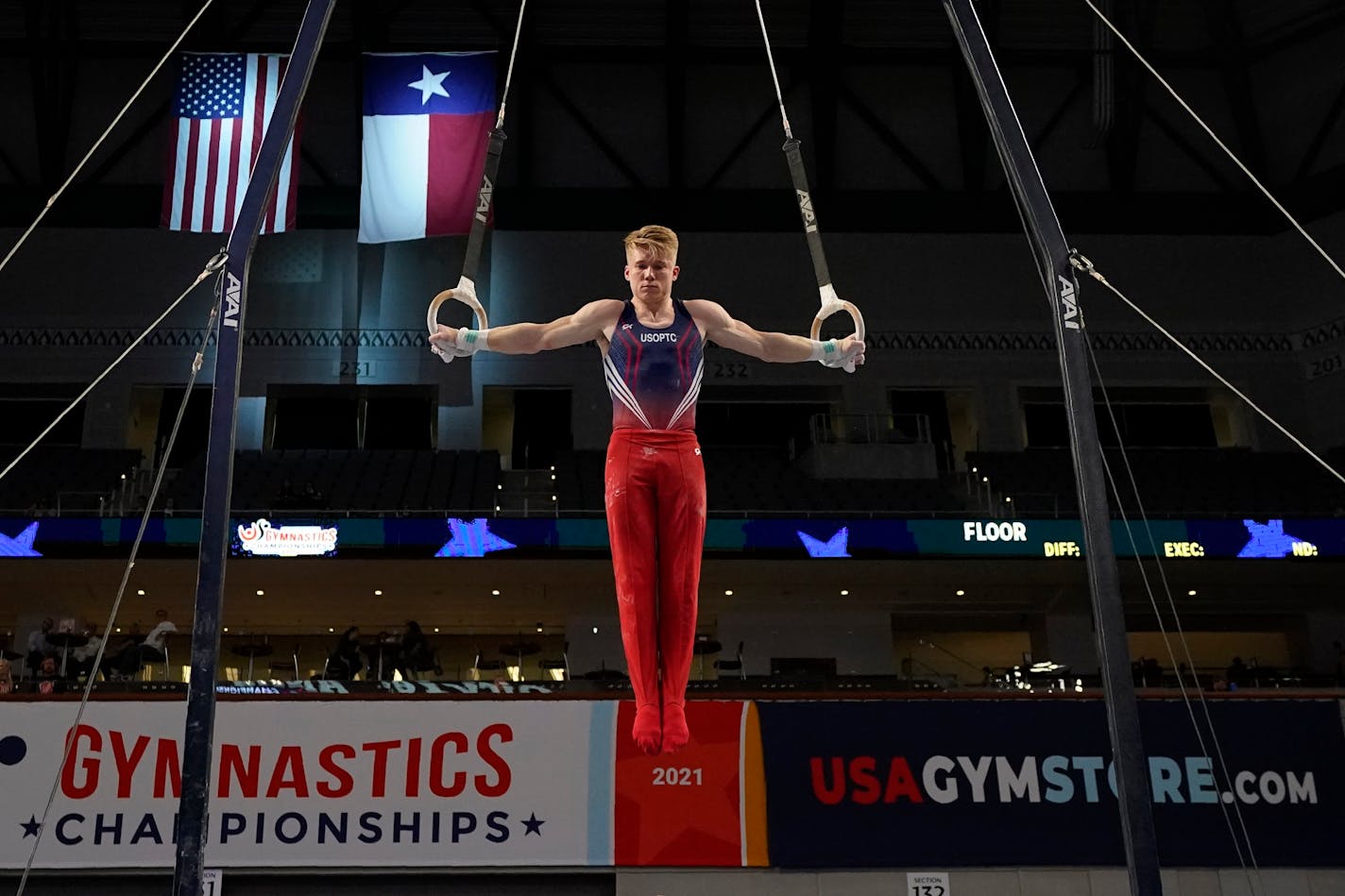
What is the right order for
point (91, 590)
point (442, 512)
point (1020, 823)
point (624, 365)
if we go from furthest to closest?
1. point (91, 590)
2. point (442, 512)
3. point (1020, 823)
4. point (624, 365)

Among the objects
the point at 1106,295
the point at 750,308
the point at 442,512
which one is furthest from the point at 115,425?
the point at 1106,295

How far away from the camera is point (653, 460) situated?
19.6ft

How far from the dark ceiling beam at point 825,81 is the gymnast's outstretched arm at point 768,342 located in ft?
60.8

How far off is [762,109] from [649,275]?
66.5ft

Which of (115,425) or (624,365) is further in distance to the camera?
(115,425)

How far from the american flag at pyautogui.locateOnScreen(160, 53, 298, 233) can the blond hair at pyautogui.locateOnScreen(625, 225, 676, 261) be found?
12321 millimetres

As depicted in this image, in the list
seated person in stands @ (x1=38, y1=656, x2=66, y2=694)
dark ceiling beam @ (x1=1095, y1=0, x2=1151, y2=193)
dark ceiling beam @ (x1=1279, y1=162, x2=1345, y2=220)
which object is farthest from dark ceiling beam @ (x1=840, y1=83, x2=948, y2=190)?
seated person in stands @ (x1=38, y1=656, x2=66, y2=694)

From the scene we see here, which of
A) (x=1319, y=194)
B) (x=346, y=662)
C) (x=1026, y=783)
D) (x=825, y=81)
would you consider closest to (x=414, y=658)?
(x=346, y=662)

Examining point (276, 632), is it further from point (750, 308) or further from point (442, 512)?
point (750, 308)

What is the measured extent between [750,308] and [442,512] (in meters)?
8.47

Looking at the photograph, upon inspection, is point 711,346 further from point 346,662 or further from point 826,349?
point 826,349

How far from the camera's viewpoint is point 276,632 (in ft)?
80.3

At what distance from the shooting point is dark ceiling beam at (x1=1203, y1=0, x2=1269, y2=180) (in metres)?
23.7

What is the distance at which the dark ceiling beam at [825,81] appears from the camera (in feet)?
77.0
